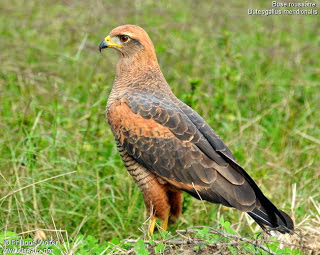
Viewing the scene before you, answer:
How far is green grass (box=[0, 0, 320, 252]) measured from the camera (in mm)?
5082

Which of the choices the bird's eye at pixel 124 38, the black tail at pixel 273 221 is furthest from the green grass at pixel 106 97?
the bird's eye at pixel 124 38

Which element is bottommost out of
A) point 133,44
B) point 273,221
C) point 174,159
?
point 273,221

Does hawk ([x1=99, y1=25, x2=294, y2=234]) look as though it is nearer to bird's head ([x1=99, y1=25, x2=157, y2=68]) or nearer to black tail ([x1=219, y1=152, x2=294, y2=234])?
black tail ([x1=219, y1=152, x2=294, y2=234])

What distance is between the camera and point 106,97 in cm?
604

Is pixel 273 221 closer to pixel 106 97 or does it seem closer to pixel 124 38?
pixel 124 38

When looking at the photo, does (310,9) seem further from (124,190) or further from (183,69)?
(124,190)

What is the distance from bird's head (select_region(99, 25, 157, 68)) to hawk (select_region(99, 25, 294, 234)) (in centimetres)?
29

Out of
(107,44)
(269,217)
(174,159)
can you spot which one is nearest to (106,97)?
(107,44)

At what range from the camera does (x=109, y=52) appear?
24.7 feet

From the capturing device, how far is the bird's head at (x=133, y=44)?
501 centimetres

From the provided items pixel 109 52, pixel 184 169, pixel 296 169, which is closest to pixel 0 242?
pixel 184 169

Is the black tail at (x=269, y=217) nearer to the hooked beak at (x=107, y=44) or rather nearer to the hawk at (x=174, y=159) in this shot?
the hawk at (x=174, y=159)

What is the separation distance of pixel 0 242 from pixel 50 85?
8.61 ft

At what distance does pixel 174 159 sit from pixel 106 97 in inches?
67.5
